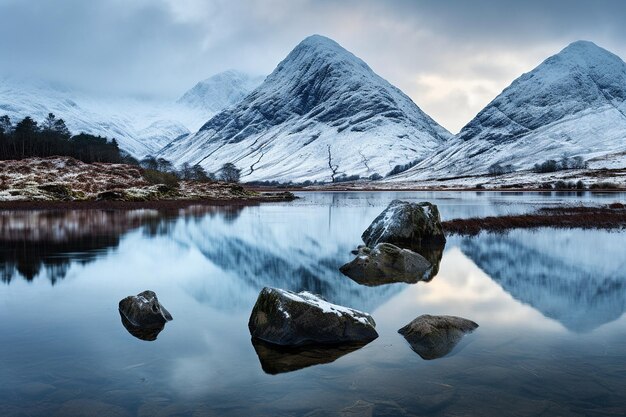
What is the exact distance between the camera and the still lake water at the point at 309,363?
1087 centimetres

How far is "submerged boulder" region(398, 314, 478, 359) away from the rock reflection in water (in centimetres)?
171

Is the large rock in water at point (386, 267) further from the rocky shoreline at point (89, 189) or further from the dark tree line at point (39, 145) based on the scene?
the dark tree line at point (39, 145)

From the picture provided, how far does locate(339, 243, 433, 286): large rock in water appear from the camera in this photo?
24.8 m

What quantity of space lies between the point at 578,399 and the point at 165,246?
31.5 meters

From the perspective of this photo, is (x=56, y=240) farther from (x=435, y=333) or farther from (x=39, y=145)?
(x=39, y=145)

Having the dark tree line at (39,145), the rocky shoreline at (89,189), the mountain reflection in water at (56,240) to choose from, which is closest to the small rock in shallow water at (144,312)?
the mountain reflection in water at (56,240)

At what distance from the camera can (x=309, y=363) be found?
43.9 ft

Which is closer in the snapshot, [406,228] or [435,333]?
[435,333]

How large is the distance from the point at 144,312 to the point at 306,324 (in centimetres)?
600

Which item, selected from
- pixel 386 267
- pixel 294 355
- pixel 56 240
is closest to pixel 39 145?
pixel 56 240

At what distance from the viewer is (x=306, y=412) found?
34.2ft

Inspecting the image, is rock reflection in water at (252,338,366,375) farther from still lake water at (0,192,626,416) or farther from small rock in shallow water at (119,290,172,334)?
small rock in shallow water at (119,290,172,334)

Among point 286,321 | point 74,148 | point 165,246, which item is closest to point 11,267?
point 165,246

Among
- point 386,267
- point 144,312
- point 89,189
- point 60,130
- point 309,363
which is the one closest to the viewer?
point 309,363
